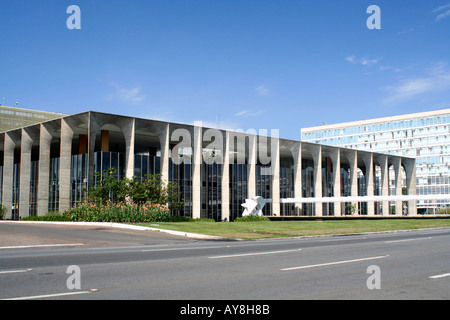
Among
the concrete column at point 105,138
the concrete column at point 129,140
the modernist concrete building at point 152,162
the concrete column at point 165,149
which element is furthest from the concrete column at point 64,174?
the concrete column at point 165,149

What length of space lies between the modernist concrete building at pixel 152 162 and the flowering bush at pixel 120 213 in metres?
7.10

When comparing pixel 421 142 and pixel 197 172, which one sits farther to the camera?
pixel 421 142

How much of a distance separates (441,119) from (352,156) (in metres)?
49.0

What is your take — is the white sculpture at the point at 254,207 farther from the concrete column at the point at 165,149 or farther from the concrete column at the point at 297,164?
the concrete column at the point at 297,164

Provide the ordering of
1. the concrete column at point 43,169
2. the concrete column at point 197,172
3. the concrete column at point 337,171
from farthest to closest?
the concrete column at point 337,171
the concrete column at point 197,172
the concrete column at point 43,169

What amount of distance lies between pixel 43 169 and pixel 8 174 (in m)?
9.51

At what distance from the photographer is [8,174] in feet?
178

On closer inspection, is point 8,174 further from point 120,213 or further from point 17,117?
point 17,117

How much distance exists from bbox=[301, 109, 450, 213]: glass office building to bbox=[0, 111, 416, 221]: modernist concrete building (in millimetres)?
46439

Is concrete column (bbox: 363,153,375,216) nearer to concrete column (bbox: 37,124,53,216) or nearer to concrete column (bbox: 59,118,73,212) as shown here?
concrete column (bbox: 59,118,73,212)

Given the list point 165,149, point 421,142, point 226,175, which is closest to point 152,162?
point 165,149

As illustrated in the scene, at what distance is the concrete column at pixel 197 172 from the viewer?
5006 cm

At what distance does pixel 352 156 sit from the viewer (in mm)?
70312

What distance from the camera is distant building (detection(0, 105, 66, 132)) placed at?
329ft
